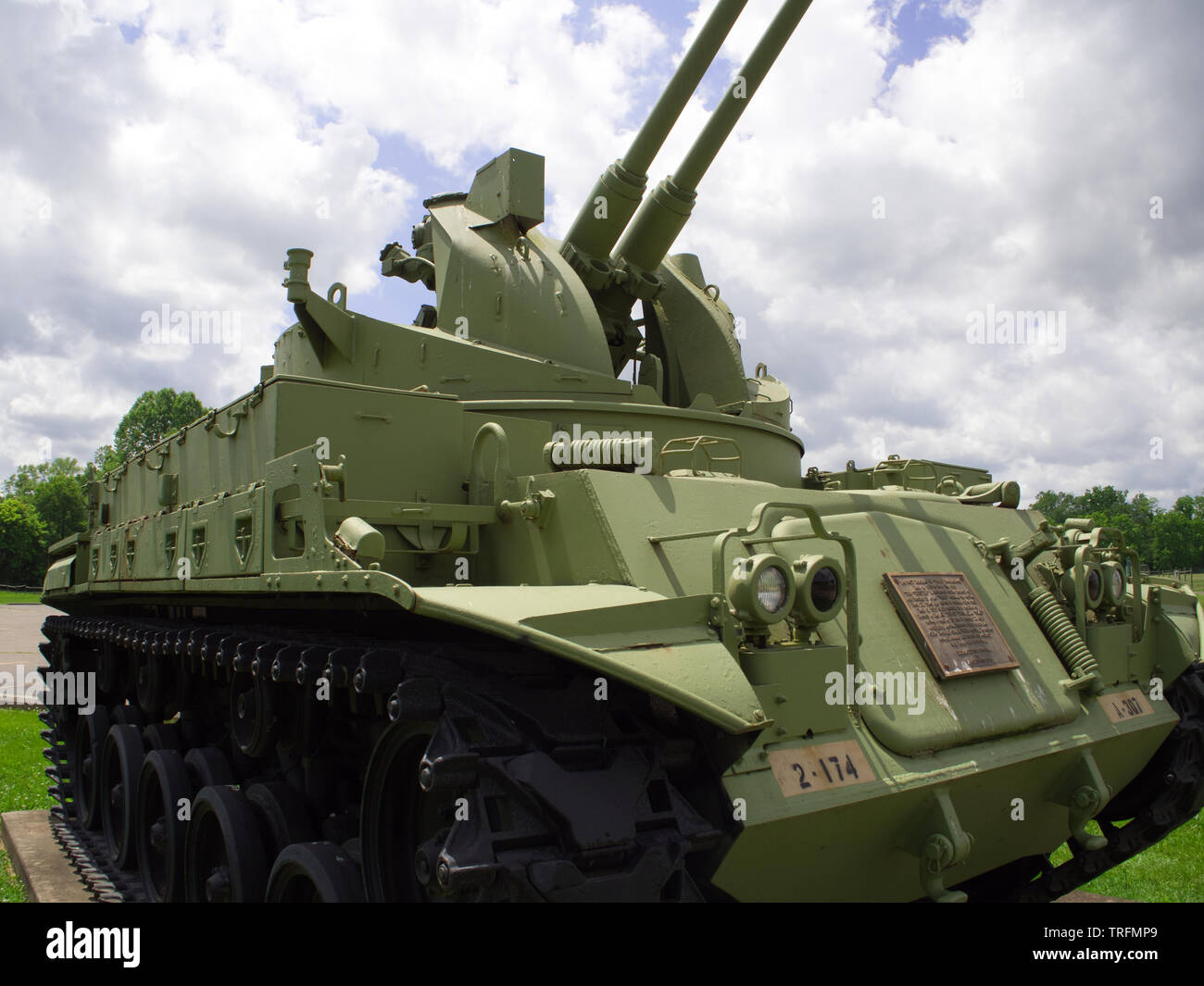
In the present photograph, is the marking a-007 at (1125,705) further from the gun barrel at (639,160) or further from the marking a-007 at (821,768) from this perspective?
the gun barrel at (639,160)

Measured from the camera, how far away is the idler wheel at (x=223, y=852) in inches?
186

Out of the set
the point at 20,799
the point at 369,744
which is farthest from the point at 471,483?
the point at 20,799

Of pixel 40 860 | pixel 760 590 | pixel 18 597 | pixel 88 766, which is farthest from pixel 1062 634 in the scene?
pixel 18 597

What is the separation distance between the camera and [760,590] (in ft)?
11.4

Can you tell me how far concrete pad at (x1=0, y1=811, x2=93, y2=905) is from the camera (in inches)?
269

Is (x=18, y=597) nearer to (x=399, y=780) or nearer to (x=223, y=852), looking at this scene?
(x=223, y=852)

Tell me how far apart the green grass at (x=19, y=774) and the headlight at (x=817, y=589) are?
6.31 metres

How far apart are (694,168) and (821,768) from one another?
5545 millimetres

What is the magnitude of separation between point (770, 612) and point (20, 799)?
952cm

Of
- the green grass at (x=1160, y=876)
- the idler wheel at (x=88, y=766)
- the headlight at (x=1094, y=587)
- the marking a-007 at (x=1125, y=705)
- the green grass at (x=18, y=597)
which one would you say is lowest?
the green grass at (x=1160, y=876)

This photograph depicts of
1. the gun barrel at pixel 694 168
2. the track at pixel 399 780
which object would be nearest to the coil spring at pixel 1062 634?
the track at pixel 399 780

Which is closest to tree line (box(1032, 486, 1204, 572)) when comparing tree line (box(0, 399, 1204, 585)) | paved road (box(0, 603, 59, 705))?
tree line (box(0, 399, 1204, 585))

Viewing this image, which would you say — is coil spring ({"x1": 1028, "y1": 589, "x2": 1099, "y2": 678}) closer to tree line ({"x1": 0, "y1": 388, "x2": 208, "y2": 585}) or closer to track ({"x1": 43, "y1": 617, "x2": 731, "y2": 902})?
track ({"x1": 43, "y1": 617, "x2": 731, "y2": 902})
